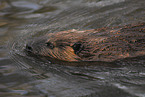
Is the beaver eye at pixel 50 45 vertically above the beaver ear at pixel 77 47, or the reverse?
the beaver eye at pixel 50 45

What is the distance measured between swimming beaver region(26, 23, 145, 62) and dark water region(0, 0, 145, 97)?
0.61ft

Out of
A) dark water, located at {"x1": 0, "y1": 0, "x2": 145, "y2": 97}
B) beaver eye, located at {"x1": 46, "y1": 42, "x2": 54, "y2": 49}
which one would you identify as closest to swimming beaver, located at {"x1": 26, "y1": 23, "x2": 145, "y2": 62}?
beaver eye, located at {"x1": 46, "y1": 42, "x2": 54, "y2": 49}

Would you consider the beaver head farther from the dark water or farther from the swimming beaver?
the dark water

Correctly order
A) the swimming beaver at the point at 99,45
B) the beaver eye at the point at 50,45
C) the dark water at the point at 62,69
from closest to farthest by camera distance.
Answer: the dark water at the point at 62,69 < the swimming beaver at the point at 99,45 < the beaver eye at the point at 50,45

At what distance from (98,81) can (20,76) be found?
1.14 metres

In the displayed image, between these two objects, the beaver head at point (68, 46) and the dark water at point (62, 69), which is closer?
the dark water at point (62, 69)

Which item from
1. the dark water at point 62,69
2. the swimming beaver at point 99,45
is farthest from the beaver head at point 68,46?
the dark water at point 62,69

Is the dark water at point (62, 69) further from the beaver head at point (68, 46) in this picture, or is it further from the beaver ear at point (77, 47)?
the beaver ear at point (77, 47)

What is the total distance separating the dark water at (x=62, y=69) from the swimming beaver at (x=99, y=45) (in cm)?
18

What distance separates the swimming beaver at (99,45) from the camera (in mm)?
2811

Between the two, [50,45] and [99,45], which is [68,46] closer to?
[50,45]

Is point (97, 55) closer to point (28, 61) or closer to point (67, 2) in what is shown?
point (28, 61)

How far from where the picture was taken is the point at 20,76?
2.96m

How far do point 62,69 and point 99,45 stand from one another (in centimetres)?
67
